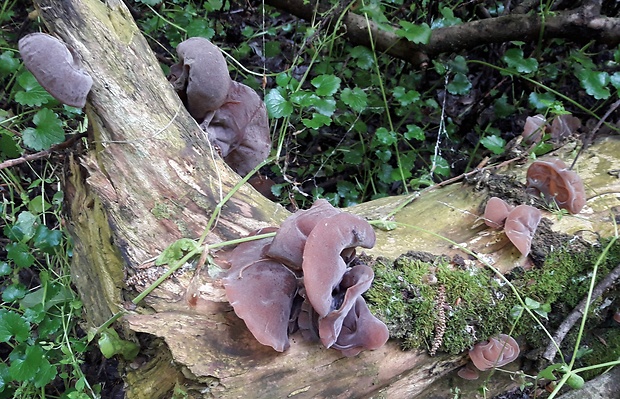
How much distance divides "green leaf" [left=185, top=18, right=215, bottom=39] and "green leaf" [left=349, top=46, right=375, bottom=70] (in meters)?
0.98

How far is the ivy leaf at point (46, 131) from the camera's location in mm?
2227

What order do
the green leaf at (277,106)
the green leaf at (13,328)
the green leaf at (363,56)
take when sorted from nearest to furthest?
the green leaf at (13,328) → the green leaf at (277,106) → the green leaf at (363,56)

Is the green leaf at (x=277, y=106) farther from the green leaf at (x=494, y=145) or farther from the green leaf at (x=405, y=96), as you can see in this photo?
the green leaf at (x=494, y=145)

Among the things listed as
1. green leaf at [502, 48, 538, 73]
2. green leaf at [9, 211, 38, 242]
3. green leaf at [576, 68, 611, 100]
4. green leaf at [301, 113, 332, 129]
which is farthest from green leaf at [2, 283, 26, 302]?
green leaf at [576, 68, 611, 100]

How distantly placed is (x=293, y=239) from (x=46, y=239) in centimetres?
158

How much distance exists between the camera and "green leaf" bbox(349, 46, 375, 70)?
320 centimetres

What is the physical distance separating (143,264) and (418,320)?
1.02 m

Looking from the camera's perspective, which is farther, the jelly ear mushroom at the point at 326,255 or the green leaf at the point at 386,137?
the green leaf at the point at 386,137

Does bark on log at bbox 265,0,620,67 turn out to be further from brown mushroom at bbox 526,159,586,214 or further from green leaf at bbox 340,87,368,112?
brown mushroom at bbox 526,159,586,214

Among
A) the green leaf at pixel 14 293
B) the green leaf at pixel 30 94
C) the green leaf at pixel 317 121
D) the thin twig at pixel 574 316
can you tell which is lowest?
the green leaf at pixel 14 293

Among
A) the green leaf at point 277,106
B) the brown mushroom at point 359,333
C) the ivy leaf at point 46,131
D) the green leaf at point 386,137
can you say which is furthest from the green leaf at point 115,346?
the green leaf at point 386,137

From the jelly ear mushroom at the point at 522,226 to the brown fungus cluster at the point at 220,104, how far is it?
1208 millimetres

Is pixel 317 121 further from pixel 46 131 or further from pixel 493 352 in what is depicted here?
pixel 493 352

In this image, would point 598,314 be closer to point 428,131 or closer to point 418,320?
point 418,320
